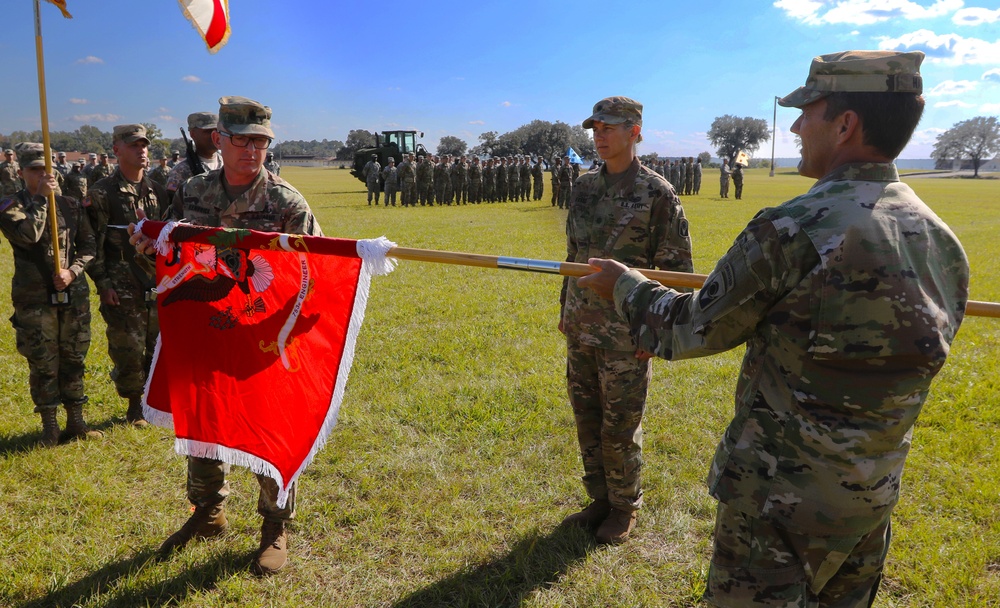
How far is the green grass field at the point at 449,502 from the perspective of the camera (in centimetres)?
306

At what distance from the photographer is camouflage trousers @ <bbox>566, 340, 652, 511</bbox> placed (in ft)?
10.6

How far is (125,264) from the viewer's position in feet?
15.9

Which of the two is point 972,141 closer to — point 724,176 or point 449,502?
point 724,176

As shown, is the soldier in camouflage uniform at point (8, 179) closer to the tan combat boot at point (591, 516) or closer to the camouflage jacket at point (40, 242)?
the camouflage jacket at point (40, 242)

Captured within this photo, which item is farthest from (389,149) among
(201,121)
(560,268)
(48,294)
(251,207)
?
(560,268)

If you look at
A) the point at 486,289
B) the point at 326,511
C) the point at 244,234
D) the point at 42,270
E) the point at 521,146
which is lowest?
the point at 326,511

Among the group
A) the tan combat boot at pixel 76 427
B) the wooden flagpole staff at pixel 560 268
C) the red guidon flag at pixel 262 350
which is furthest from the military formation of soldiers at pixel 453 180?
the wooden flagpole staff at pixel 560 268

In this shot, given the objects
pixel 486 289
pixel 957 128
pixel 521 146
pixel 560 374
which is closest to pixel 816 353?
pixel 560 374

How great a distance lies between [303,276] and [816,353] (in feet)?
7.54

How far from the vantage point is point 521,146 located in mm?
74688

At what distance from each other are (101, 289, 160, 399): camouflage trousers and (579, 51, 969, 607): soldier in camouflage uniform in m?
4.45

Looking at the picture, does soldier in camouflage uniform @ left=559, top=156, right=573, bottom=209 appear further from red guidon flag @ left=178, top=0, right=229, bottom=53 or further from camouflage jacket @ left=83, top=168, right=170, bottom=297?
red guidon flag @ left=178, top=0, right=229, bottom=53

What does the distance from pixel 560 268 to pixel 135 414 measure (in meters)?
4.18

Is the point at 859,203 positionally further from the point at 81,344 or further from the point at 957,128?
the point at 957,128
